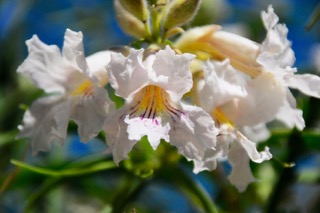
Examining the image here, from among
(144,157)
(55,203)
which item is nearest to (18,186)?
(55,203)

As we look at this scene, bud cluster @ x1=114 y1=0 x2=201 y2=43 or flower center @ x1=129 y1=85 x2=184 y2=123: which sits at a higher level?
bud cluster @ x1=114 y1=0 x2=201 y2=43

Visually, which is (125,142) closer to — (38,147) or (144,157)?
(38,147)

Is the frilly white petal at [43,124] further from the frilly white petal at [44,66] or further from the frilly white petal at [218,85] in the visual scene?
the frilly white petal at [218,85]

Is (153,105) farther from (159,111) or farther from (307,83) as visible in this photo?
(307,83)

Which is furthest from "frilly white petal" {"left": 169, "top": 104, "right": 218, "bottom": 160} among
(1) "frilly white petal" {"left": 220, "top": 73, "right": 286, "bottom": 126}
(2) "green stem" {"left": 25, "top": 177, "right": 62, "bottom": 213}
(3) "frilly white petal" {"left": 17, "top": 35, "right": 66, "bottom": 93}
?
(2) "green stem" {"left": 25, "top": 177, "right": 62, "bottom": 213}

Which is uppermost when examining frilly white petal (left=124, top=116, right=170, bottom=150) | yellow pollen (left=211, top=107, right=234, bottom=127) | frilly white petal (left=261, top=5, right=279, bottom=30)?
frilly white petal (left=261, top=5, right=279, bottom=30)

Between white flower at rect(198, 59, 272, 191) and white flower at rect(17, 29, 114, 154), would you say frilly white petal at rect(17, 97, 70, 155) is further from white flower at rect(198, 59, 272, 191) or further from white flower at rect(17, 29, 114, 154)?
white flower at rect(198, 59, 272, 191)
